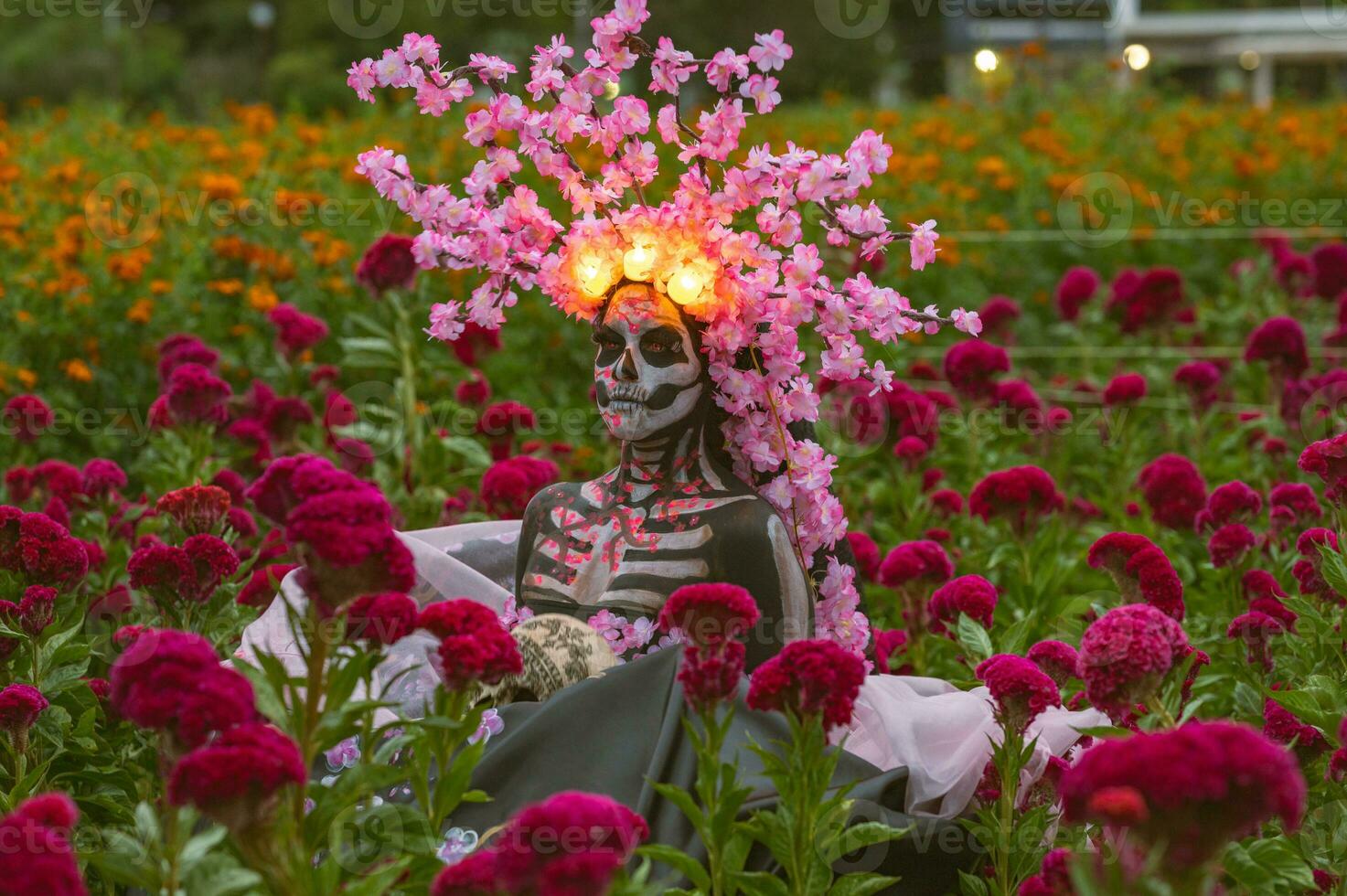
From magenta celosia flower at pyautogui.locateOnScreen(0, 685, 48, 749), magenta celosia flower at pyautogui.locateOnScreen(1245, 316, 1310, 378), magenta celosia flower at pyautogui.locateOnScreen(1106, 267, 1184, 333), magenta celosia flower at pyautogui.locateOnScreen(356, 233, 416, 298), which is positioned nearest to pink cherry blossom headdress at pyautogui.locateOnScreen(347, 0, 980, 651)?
magenta celosia flower at pyautogui.locateOnScreen(0, 685, 48, 749)

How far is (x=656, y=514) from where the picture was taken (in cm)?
315

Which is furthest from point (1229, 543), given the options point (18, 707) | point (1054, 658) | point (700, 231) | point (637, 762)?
point (18, 707)

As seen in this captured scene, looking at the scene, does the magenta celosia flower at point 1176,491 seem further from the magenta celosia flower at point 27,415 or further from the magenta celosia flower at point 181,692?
the magenta celosia flower at point 27,415

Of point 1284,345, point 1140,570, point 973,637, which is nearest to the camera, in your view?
point 1140,570

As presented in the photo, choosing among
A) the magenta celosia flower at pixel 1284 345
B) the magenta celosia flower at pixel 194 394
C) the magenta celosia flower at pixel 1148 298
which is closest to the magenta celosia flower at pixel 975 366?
the magenta celosia flower at pixel 1284 345

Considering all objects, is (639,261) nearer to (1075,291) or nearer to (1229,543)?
(1229,543)

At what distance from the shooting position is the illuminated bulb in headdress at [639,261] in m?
3.10

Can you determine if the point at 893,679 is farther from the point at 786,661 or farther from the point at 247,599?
the point at 247,599

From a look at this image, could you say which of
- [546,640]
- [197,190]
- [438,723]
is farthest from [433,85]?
[197,190]

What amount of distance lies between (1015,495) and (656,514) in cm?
118

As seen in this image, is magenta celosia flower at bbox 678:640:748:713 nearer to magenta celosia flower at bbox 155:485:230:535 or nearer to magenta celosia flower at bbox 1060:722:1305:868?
magenta celosia flower at bbox 1060:722:1305:868

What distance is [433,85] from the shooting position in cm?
313

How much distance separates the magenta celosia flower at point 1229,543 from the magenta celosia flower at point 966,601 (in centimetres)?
75

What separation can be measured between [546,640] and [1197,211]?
24.7 feet
